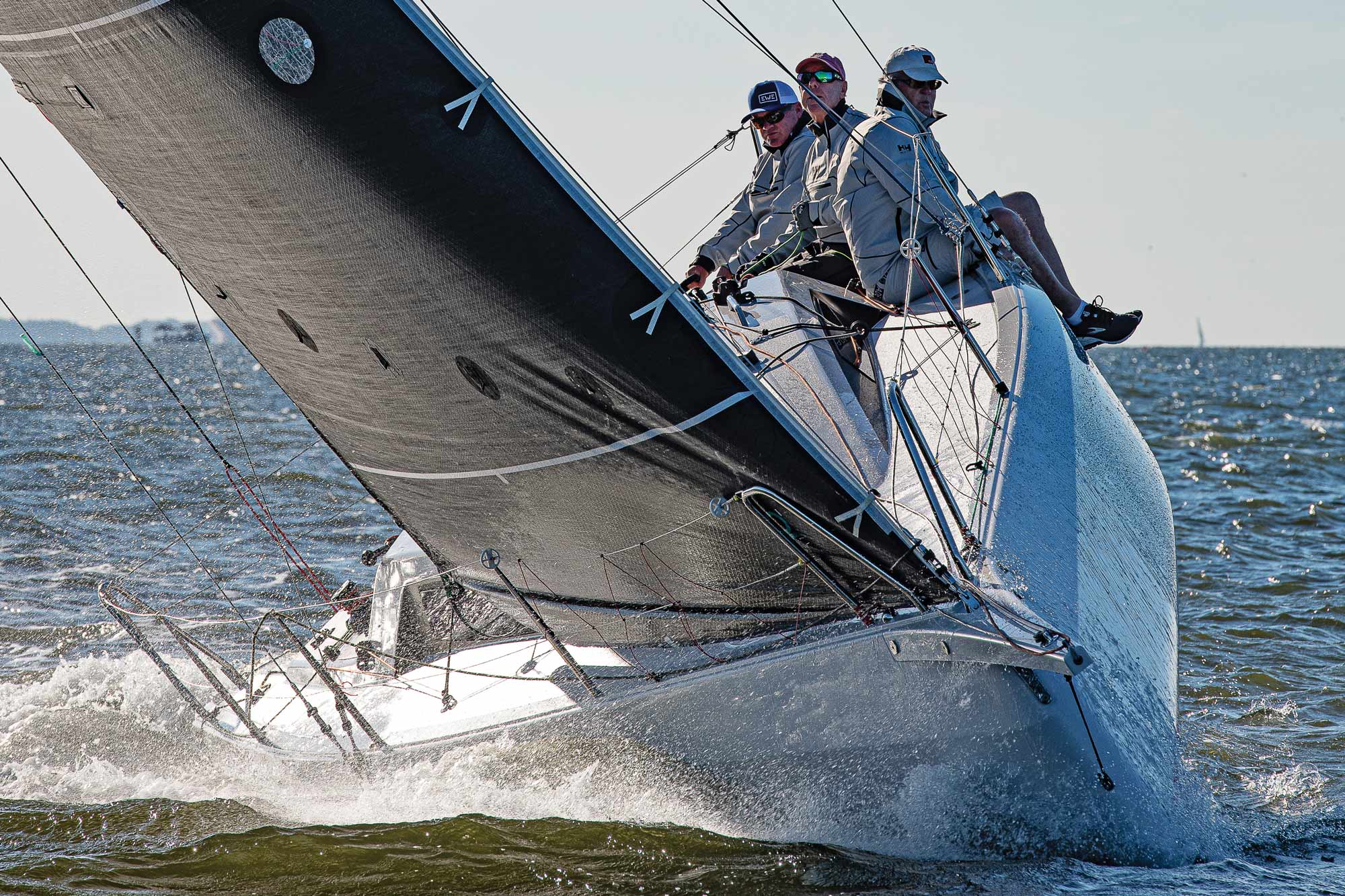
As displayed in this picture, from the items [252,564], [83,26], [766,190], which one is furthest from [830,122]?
[252,564]

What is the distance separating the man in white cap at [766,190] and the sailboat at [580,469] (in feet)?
3.95

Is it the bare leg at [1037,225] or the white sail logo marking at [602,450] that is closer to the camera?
the white sail logo marking at [602,450]

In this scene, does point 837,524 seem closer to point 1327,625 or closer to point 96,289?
point 96,289

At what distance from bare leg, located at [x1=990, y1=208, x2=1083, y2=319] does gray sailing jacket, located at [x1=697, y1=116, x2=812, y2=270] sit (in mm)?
1475

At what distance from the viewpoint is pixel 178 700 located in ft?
15.1

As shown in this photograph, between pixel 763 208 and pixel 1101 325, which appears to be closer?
pixel 763 208

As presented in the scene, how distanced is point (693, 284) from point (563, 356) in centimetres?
230

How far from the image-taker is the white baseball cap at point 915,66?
5.02m

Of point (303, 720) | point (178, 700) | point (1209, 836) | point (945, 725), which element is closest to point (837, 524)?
point (945, 725)

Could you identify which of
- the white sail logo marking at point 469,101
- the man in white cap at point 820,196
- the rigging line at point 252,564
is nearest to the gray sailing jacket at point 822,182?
the man in white cap at point 820,196

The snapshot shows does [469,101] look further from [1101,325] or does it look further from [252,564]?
[252,564]

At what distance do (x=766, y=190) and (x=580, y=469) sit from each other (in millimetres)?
2468

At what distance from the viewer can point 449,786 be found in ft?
12.2

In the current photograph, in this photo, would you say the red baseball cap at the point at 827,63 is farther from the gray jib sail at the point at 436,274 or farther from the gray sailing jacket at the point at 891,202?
the gray jib sail at the point at 436,274
